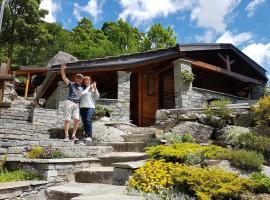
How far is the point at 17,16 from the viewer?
25.8 meters

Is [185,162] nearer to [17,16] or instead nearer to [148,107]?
[148,107]

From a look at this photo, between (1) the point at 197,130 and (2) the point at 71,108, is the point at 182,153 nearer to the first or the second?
(1) the point at 197,130

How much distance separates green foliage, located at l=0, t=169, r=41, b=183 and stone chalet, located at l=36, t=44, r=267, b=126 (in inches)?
217

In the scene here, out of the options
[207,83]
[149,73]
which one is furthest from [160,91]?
[207,83]

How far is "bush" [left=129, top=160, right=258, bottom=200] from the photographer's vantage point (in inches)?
154

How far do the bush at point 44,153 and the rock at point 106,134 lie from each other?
199cm

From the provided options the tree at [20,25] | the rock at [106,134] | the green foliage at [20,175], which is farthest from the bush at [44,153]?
the tree at [20,25]

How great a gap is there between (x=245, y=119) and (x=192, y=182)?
442 centimetres

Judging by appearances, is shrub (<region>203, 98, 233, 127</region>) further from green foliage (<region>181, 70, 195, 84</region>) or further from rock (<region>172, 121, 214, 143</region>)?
green foliage (<region>181, 70, 195, 84</region>)

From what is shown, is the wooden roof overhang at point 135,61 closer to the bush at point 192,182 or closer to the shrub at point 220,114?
the shrub at point 220,114

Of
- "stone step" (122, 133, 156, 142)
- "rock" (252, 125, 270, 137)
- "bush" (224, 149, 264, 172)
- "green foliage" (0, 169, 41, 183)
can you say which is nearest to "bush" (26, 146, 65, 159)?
"green foliage" (0, 169, 41, 183)

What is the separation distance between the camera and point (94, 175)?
5605 mm

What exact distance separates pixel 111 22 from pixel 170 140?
107 ft

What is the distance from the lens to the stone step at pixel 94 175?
5.41 metres
